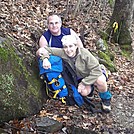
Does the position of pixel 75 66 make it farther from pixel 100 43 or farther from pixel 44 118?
pixel 100 43

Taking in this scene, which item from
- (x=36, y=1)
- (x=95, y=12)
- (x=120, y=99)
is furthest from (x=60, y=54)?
(x=95, y=12)

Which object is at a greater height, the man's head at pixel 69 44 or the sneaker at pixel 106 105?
the man's head at pixel 69 44

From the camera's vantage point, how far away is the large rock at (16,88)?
416cm

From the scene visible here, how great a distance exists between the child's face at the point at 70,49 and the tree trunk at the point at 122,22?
4.81 metres

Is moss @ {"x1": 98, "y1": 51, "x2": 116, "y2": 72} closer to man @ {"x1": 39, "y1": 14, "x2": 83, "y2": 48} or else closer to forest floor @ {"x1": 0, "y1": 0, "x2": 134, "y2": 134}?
forest floor @ {"x1": 0, "y1": 0, "x2": 134, "y2": 134}

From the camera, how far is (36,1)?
9312 mm

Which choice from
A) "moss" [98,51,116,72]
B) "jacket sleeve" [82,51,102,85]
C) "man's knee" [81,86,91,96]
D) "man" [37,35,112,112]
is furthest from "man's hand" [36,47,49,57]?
"moss" [98,51,116,72]

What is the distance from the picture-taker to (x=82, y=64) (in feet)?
16.4

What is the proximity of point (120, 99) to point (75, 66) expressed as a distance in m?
1.49

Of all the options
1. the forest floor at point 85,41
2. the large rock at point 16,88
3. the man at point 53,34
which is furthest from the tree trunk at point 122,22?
the large rock at point 16,88

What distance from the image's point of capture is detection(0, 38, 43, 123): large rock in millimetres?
4164

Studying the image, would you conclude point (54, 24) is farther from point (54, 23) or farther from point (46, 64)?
point (46, 64)

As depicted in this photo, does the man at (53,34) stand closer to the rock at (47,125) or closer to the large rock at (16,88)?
the large rock at (16,88)

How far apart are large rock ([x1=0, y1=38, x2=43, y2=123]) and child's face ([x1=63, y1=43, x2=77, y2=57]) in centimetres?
70
